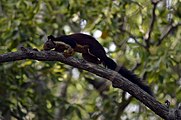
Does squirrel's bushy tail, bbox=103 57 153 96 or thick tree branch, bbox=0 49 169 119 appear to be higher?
thick tree branch, bbox=0 49 169 119

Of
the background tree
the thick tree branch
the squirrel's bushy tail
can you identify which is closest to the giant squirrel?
the squirrel's bushy tail

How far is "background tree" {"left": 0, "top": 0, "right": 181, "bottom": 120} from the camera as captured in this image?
4.82m

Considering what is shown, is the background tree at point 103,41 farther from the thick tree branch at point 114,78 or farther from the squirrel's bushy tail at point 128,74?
the thick tree branch at point 114,78

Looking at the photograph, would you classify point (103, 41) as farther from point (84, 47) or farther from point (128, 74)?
point (84, 47)

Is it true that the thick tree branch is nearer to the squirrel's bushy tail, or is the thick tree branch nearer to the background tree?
the squirrel's bushy tail

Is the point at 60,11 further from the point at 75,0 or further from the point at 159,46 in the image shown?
the point at 159,46

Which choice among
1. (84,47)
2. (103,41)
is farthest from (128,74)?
(103,41)

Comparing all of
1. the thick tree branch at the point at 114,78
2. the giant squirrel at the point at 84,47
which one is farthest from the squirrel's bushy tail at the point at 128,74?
the thick tree branch at the point at 114,78

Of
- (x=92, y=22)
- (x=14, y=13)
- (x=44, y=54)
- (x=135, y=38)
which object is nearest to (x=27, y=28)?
(x=14, y=13)

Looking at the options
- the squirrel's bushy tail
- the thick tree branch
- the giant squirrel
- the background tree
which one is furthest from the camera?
the background tree

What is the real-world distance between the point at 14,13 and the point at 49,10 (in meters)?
0.37

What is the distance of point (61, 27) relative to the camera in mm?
5637

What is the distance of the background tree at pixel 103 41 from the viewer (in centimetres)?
482

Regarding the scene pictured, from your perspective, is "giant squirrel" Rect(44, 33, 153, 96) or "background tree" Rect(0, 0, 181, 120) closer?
"giant squirrel" Rect(44, 33, 153, 96)
